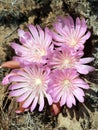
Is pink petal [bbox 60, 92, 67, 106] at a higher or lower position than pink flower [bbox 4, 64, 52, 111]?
lower

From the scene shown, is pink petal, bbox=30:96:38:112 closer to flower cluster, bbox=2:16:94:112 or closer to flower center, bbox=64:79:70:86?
flower cluster, bbox=2:16:94:112

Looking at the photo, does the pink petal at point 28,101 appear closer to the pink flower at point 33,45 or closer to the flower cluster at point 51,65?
the flower cluster at point 51,65

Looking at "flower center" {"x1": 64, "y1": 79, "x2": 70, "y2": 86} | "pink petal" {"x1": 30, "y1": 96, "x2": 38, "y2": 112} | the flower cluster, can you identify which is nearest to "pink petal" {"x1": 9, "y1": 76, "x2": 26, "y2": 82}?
the flower cluster

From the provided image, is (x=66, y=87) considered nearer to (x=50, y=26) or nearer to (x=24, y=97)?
(x=24, y=97)

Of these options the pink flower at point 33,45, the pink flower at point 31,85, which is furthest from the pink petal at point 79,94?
the pink flower at point 33,45

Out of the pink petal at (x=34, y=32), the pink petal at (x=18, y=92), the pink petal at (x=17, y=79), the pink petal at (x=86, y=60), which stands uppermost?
the pink petal at (x=34, y=32)

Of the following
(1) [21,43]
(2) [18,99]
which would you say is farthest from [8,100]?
(1) [21,43]
